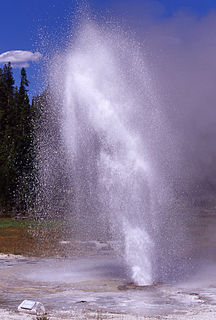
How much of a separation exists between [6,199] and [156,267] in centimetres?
1881

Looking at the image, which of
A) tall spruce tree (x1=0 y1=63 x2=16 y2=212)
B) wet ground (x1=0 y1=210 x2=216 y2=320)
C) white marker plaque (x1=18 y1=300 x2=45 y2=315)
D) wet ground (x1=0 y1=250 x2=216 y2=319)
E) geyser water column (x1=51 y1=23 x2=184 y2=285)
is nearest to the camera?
white marker plaque (x1=18 y1=300 x2=45 y2=315)

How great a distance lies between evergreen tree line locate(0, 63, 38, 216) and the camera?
28766 millimetres

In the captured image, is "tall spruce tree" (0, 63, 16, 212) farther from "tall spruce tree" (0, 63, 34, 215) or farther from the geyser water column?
the geyser water column

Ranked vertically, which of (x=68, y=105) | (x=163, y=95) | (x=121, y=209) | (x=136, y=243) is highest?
(x=163, y=95)

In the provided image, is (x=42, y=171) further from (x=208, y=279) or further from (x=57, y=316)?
(x=57, y=316)

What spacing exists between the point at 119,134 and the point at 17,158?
21.7m

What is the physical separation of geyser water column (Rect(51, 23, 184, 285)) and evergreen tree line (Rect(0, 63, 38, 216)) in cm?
1520

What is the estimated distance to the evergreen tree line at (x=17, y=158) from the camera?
1133 inches

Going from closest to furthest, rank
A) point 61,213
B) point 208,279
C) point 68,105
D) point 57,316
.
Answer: point 57,316 < point 208,279 < point 68,105 < point 61,213

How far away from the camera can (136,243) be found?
11094mm

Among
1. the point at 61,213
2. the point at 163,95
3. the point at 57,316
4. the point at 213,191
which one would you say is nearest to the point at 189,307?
the point at 57,316

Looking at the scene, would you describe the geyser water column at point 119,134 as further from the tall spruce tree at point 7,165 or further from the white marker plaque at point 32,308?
the tall spruce tree at point 7,165

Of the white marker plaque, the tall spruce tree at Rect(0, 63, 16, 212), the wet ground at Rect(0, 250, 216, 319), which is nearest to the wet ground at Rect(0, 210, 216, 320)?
the wet ground at Rect(0, 250, 216, 319)

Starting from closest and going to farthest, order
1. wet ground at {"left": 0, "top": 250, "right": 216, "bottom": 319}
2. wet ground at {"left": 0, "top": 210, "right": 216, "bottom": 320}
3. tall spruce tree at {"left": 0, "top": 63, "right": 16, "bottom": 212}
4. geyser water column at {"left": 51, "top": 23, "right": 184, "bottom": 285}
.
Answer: wet ground at {"left": 0, "top": 210, "right": 216, "bottom": 320}
wet ground at {"left": 0, "top": 250, "right": 216, "bottom": 319}
geyser water column at {"left": 51, "top": 23, "right": 184, "bottom": 285}
tall spruce tree at {"left": 0, "top": 63, "right": 16, "bottom": 212}
